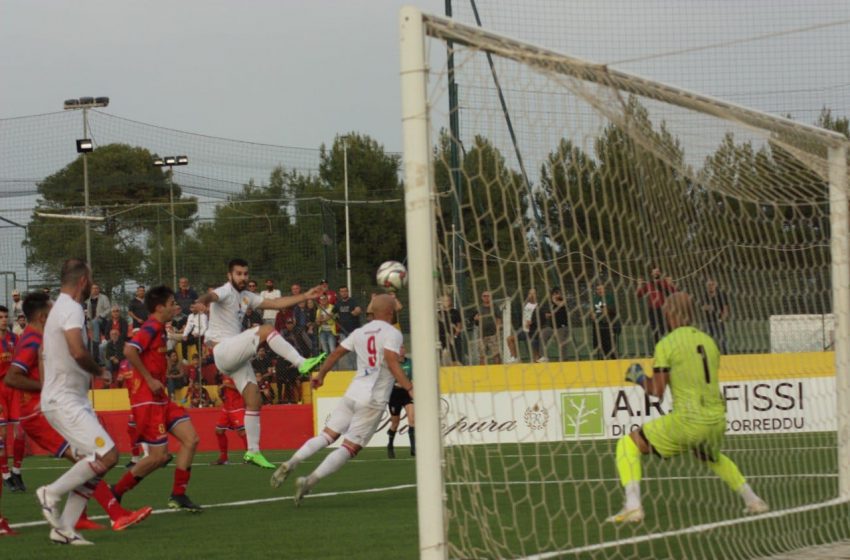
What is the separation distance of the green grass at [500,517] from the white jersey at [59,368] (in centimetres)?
102

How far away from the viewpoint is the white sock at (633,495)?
8.98 meters

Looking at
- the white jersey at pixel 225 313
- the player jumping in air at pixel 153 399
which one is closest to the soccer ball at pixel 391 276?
the player jumping in air at pixel 153 399

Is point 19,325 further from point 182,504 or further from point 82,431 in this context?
point 82,431

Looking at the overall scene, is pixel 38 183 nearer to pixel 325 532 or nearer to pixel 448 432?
pixel 325 532

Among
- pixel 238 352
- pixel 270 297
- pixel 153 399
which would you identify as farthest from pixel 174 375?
pixel 153 399

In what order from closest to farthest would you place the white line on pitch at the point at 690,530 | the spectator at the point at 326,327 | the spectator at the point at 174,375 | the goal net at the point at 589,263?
the goal net at the point at 589,263, the white line on pitch at the point at 690,530, the spectator at the point at 326,327, the spectator at the point at 174,375

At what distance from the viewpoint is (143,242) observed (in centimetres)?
2603

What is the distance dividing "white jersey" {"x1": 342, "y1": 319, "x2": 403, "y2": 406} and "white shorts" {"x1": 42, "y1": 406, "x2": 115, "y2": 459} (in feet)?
10.7

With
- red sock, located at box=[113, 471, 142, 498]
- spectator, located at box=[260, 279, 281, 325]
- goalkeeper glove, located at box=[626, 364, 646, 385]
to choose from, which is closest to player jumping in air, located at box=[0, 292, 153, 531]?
red sock, located at box=[113, 471, 142, 498]

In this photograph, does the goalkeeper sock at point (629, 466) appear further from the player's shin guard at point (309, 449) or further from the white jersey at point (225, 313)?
the white jersey at point (225, 313)

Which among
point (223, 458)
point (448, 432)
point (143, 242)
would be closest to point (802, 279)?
point (448, 432)

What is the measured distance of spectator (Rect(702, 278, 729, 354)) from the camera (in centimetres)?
975

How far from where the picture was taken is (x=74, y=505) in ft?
30.3

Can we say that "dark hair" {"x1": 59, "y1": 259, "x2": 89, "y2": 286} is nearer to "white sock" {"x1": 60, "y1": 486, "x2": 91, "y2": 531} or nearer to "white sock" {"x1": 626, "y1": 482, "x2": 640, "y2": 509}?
"white sock" {"x1": 60, "y1": 486, "x2": 91, "y2": 531}
